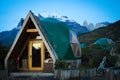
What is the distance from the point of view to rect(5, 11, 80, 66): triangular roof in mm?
15703

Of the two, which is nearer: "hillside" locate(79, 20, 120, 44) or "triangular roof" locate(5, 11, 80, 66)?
"triangular roof" locate(5, 11, 80, 66)

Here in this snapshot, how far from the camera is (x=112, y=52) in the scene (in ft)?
70.3

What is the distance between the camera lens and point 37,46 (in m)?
17.4

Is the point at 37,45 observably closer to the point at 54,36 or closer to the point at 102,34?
the point at 54,36

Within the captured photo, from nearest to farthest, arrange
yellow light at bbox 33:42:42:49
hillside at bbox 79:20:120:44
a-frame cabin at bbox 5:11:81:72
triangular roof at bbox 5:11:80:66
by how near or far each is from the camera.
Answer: triangular roof at bbox 5:11:80:66 → a-frame cabin at bbox 5:11:81:72 → yellow light at bbox 33:42:42:49 → hillside at bbox 79:20:120:44

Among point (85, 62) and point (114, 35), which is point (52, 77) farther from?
point (114, 35)

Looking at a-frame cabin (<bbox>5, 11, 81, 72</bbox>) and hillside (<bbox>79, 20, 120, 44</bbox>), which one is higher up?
hillside (<bbox>79, 20, 120, 44</bbox>)

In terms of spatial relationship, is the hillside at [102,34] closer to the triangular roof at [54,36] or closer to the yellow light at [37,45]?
the triangular roof at [54,36]

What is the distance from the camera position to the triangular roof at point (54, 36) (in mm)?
15703

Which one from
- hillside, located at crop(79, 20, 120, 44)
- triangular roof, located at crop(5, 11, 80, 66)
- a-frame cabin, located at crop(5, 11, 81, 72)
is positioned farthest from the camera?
hillside, located at crop(79, 20, 120, 44)

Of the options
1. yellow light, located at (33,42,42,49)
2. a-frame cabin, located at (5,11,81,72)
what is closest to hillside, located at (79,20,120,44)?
a-frame cabin, located at (5,11,81,72)

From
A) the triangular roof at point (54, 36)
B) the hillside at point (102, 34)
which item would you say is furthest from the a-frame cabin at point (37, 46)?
the hillside at point (102, 34)

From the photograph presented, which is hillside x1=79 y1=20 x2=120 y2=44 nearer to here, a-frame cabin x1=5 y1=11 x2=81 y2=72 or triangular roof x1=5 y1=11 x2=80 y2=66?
triangular roof x1=5 y1=11 x2=80 y2=66

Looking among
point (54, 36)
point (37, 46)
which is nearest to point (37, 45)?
point (37, 46)
